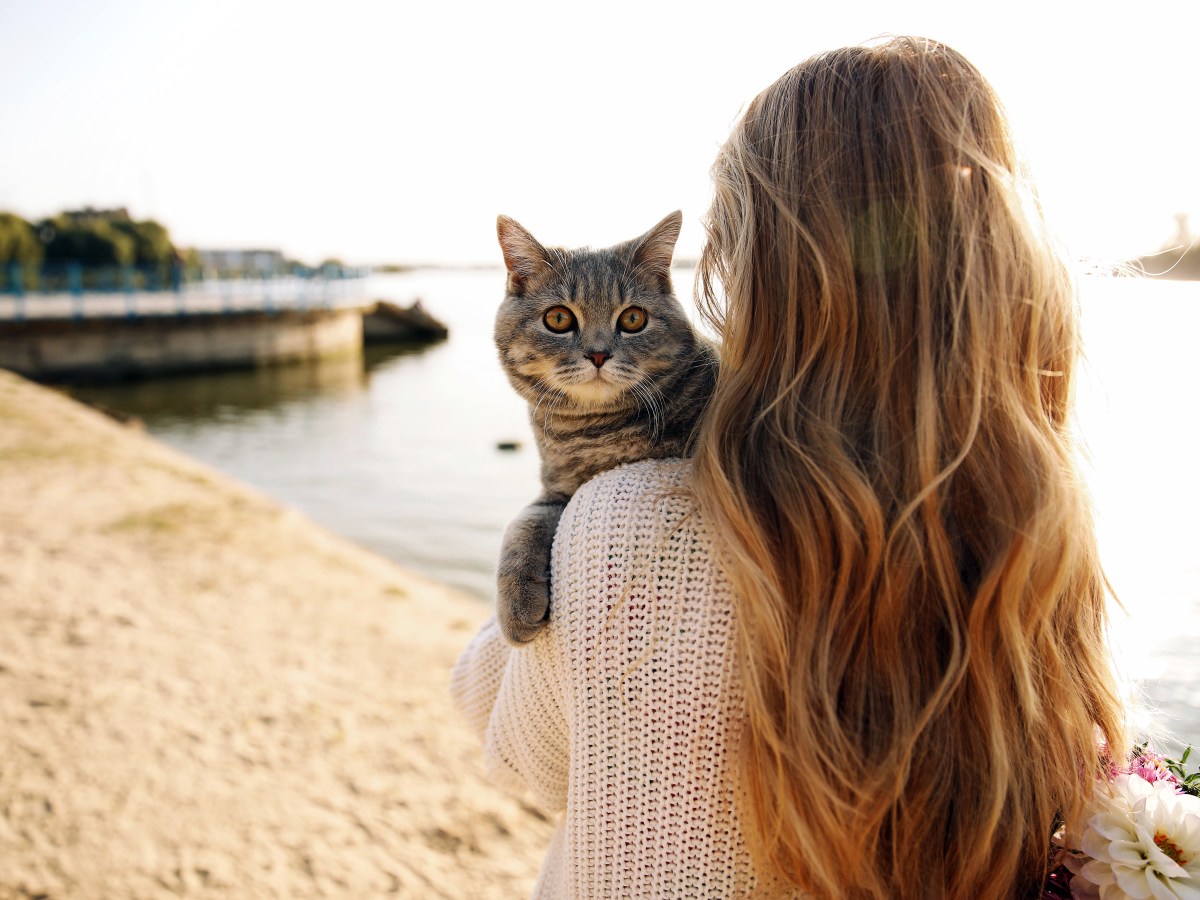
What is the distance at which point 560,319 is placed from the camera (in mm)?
1743

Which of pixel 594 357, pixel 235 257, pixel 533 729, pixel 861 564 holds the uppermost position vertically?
pixel 235 257

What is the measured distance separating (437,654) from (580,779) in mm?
4162

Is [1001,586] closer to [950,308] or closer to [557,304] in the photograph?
[950,308]

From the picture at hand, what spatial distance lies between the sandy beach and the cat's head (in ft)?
7.13

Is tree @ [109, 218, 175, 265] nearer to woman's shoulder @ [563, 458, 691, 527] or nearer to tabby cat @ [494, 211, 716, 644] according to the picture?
tabby cat @ [494, 211, 716, 644]

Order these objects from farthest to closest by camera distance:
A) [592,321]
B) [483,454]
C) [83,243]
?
[83,243] → [483,454] → [592,321]

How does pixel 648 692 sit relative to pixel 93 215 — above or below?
below

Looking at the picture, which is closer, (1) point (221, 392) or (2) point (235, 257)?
(1) point (221, 392)

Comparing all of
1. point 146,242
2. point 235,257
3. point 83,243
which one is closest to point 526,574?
point 83,243

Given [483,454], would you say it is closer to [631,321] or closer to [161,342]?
[631,321]

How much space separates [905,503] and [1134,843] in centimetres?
46

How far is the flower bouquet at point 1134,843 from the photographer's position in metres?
0.87

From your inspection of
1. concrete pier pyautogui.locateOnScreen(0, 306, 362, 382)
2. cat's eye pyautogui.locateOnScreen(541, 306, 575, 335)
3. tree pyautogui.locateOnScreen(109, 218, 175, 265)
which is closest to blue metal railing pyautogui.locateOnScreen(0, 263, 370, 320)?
concrete pier pyautogui.locateOnScreen(0, 306, 362, 382)

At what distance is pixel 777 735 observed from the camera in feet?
2.91
